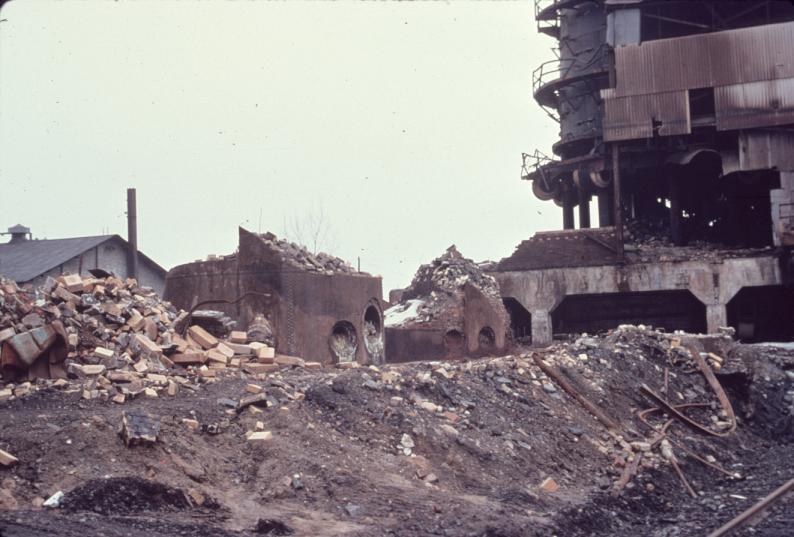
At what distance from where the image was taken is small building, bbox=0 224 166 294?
3003 centimetres

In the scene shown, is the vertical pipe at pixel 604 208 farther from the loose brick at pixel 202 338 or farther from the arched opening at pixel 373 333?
the loose brick at pixel 202 338

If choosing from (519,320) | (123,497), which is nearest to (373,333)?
(123,497)

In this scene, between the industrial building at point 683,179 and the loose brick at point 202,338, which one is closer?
the loose brick at point 202,338

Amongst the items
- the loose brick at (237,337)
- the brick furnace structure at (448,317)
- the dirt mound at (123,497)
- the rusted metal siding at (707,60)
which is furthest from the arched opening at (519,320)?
the dirt mound at (123,497)

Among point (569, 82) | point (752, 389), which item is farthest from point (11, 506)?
point (569, 82)

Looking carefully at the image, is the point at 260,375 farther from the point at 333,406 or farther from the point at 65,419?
the point at 65,419

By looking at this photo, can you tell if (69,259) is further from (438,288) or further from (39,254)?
(438,288)

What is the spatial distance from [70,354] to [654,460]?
24.1ft

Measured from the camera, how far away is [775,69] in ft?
85.3

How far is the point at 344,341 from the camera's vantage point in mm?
16641

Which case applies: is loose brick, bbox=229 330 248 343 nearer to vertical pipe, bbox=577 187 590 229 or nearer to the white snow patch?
the white snow patch

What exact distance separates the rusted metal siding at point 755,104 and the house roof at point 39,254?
20.4 metres

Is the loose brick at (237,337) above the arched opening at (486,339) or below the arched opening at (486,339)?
above

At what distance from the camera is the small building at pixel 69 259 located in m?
30.0
